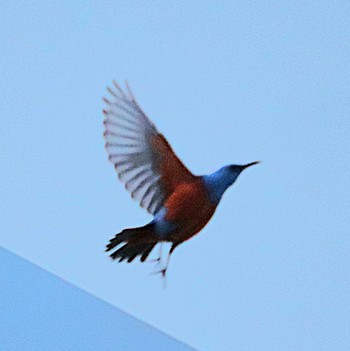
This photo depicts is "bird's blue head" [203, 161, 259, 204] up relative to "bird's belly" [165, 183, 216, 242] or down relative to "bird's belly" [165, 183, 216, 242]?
A: up

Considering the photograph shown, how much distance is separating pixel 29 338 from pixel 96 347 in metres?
0.09

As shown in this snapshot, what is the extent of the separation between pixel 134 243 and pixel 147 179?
0.04m

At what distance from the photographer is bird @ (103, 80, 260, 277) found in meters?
0.46

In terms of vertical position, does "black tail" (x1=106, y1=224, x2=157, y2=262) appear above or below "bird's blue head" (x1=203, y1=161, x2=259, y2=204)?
below

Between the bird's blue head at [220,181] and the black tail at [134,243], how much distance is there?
42 millimetres

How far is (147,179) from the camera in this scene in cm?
49

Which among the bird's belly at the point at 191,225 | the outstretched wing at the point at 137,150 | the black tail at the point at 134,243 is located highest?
the outstretched wing at the point at 137,150

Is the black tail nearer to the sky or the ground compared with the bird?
nearer to the ground

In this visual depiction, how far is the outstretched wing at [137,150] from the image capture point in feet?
1.57

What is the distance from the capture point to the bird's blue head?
0.44 m

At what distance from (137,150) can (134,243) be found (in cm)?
6

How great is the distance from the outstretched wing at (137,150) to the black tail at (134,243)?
0.02 meters

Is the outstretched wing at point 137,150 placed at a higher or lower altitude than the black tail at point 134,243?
higher

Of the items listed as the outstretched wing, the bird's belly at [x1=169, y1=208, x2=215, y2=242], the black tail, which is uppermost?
the outstretched wing
